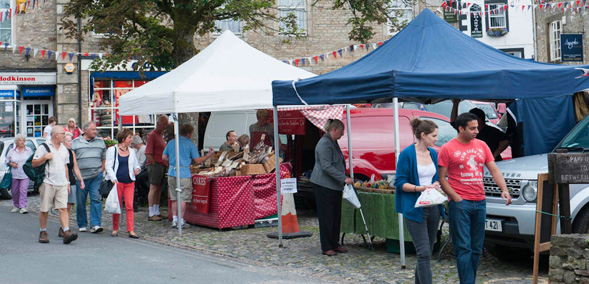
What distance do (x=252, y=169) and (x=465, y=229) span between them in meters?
6.23

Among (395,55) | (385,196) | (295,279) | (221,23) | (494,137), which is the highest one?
(221,23)

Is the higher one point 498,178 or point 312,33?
point 312,33

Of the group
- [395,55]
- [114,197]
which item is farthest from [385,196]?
[114,197]

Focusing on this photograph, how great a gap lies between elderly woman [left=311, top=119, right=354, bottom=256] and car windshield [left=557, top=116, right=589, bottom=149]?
9.19 feet

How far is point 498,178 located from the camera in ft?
24.0

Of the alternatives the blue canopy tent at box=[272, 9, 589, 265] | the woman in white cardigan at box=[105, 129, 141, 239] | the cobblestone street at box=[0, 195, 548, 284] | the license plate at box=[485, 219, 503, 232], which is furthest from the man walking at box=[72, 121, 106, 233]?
the license plate at box=[485, 219, 503, 232]

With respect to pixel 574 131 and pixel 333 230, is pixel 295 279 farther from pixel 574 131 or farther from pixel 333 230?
pixel 574 131

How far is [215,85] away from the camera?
41.9 ft

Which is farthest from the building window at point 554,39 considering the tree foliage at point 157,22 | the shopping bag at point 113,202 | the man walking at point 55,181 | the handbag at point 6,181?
the man walking at point 55,181

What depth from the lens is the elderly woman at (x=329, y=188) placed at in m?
10.2

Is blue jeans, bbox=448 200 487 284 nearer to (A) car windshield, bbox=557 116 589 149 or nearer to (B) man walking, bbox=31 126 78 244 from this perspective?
A: (A) car windshield, bbox=557 116 589 149

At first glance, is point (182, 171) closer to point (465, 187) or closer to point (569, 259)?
point (465, 187)

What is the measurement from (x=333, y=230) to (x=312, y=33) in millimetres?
19349

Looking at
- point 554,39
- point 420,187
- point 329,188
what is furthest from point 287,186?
point 554,39
